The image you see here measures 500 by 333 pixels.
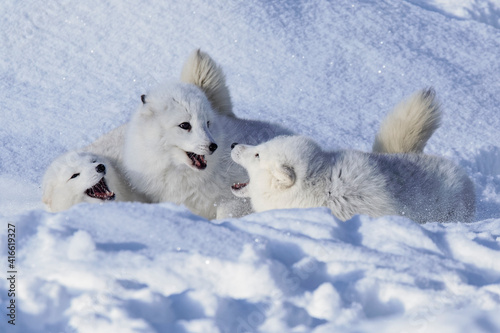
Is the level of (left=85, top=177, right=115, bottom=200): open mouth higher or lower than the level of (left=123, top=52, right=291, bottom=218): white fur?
lower

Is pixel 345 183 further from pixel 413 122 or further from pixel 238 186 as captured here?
pixel 413 122

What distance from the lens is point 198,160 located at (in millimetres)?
3734

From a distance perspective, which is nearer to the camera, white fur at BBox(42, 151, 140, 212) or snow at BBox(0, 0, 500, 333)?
snow at BBox(0, 0, 500, 333)

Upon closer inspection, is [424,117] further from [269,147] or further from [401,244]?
[401,244]

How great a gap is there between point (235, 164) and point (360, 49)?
10.1 feet

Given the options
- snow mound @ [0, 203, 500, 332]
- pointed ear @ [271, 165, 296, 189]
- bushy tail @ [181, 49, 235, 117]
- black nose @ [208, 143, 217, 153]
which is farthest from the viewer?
bushy tail @ [181, 49, 235, 117]

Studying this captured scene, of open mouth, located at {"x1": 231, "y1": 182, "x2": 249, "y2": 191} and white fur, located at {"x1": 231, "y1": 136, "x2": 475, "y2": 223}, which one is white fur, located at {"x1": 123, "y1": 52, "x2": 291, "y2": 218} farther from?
white fur, located at {"x1": 231, "y1": 136, "x2": 475, "y2": 223}

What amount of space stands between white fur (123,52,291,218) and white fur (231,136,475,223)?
0.78 ft

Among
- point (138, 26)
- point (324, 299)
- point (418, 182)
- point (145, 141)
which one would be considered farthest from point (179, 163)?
point (138, 26)

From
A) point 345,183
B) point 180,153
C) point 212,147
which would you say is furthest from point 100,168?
point 345,183

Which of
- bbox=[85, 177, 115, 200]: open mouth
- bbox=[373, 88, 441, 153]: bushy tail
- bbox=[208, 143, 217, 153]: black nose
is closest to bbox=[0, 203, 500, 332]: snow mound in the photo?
bbox=[208, 143, 217, 153]: black nose

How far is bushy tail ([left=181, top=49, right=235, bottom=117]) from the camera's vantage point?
168 inches

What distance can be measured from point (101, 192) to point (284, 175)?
44.3 inches

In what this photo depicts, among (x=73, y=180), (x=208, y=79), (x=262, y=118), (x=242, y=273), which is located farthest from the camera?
(x=262, y=118)
